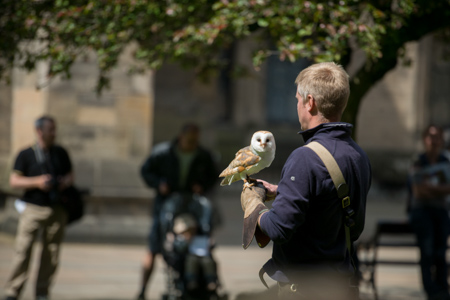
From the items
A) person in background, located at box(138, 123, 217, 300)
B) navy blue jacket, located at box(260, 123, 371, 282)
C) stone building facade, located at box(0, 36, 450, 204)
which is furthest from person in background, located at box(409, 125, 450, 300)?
stone building facade, located at box(0, 36, 450, 204)

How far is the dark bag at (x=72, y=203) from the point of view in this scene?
23.8ft

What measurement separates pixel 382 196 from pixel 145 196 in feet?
33.7

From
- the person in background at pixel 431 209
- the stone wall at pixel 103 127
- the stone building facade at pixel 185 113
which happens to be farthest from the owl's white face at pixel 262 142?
the stone wall at pixel 103 127

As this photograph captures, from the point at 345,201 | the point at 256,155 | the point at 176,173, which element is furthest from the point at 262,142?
the point at 176,173

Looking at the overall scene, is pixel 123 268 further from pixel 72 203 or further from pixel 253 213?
pixel 253 213

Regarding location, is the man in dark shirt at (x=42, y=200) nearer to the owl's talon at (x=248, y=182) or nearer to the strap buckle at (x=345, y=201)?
the owl's talon at (x=248, y=182)

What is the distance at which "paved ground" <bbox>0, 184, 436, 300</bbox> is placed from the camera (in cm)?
834

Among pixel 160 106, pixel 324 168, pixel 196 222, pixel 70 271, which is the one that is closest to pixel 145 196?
pixel 70 271

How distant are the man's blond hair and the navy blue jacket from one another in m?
0.08

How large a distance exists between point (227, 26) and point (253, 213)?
252 cm

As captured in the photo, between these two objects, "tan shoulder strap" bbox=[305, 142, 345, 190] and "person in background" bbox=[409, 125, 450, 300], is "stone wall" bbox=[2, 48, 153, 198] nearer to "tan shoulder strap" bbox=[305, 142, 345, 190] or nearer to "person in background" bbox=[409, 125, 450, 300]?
"person in background" bbox=[409, 125, 450, 300]

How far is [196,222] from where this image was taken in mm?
7391

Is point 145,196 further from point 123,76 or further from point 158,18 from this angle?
point 158,18

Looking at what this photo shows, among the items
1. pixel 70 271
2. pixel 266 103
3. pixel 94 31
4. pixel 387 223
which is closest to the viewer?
pixel 94 31
